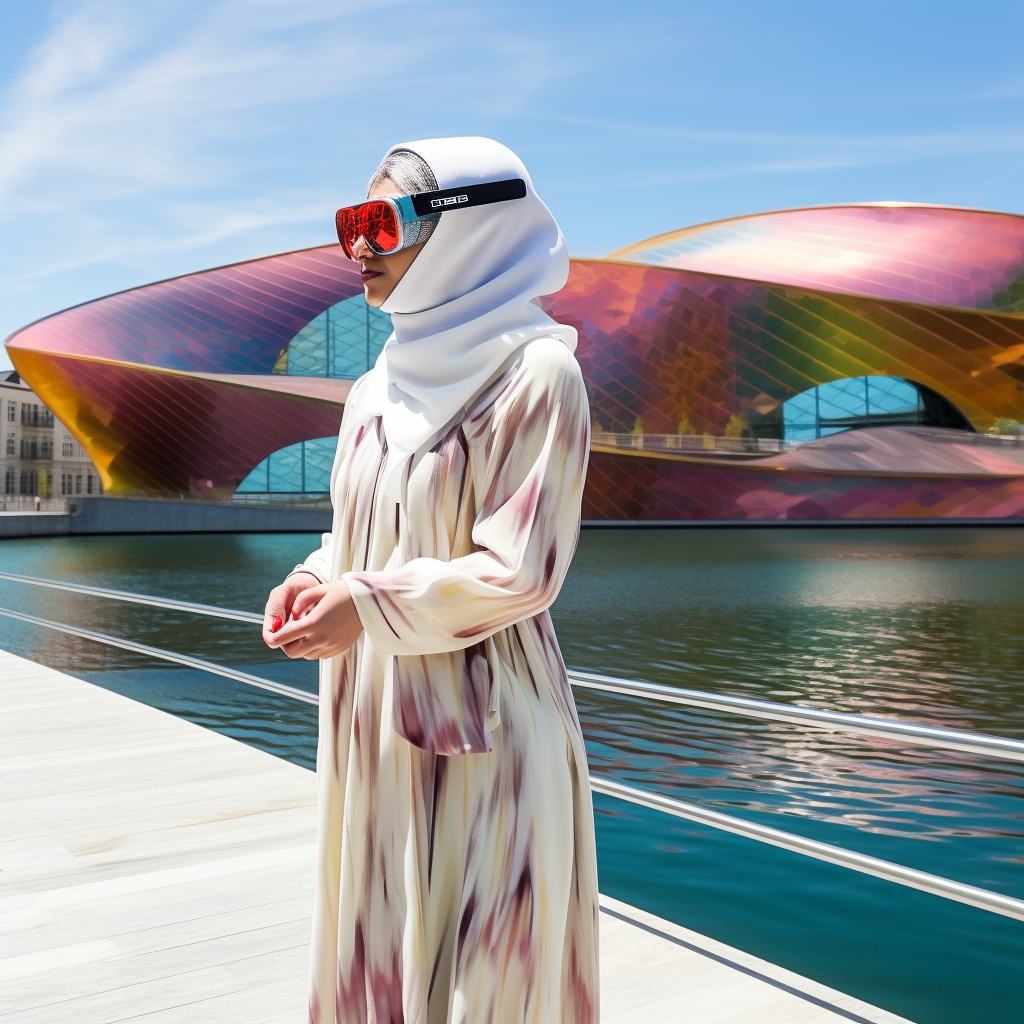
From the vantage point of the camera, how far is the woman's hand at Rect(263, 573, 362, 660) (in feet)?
3.91

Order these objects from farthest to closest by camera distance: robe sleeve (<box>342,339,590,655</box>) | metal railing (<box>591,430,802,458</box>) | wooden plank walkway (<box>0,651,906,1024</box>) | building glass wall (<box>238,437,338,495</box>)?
1. building glass wall (<box>238,437,338,495</box>)
2. metal railing (<box>591,430,802,458</box>)
3. wooden plank walkway (<box>0,651,906,1024</box>)
4. robe sleeve (<box>342,339,590,655</box>)

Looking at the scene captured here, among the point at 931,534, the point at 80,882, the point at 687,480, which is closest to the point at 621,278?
the point at 687,480

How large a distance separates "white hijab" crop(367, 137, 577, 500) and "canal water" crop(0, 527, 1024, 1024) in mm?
3224

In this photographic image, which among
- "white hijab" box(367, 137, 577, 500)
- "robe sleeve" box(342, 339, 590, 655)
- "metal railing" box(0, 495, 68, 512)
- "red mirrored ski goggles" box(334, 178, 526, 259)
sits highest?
"metal railing" box(0, 495, 68, 512)

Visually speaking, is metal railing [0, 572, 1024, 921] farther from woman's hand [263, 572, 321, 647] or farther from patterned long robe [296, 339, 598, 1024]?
woman's hand [263, 572, 321, 647]

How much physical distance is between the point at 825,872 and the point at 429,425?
4.34m

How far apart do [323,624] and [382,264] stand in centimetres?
47

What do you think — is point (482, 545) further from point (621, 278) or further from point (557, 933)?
point (621, 278)

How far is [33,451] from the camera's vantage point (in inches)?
2463

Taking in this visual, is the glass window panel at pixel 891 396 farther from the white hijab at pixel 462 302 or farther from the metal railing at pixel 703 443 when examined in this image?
the white hijab at pixel 462 302

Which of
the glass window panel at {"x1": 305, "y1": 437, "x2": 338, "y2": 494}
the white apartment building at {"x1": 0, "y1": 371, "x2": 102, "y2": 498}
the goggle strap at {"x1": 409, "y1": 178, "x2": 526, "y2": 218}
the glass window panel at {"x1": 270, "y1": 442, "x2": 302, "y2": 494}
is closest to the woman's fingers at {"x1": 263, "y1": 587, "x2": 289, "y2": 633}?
the goggle strap at {"x1": 409, "y1": 178, "x2": 526, "y2": 218}

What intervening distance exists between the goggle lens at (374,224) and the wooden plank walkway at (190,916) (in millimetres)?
1483

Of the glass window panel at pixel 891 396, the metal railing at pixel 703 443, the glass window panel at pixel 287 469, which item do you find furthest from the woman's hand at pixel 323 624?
the glass window panel at pixel 891 396

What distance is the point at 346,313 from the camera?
37.0 meters
